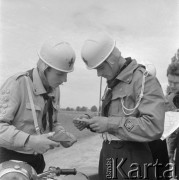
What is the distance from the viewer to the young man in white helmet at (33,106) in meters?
2.75

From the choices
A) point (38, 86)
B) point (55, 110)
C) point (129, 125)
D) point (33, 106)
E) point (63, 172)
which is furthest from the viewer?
point (55, 110)

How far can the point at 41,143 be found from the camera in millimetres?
2666

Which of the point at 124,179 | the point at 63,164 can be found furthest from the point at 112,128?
the point at 63,164

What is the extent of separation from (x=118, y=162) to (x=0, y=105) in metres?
0.93

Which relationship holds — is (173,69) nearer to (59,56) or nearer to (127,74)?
(127,74)

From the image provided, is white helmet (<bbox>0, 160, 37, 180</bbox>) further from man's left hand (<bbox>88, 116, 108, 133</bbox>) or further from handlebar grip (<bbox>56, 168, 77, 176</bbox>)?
man's left hand (<bbox>88, 116, 108, 133</bbox>)

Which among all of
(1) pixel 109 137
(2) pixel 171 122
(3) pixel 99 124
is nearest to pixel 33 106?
(3) pixel 99 124

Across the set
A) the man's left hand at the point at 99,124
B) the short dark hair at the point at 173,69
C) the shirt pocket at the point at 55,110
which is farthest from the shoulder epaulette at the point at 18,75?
the short dark hair at the point at 173,69

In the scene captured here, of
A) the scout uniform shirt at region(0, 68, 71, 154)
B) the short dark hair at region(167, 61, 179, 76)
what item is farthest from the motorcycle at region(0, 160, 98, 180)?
the short dark hair at region(167, 61, 179, 76)

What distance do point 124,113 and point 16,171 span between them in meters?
0.98

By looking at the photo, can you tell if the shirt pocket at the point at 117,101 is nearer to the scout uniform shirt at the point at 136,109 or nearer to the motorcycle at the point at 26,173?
the scout uniform shirt at the point at 136,109

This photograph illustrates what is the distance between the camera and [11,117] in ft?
9.38

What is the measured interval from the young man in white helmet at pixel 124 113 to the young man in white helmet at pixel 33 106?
7.1 inches

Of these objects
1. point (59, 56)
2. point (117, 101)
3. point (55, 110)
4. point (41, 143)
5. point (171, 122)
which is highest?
point (59, 56)
